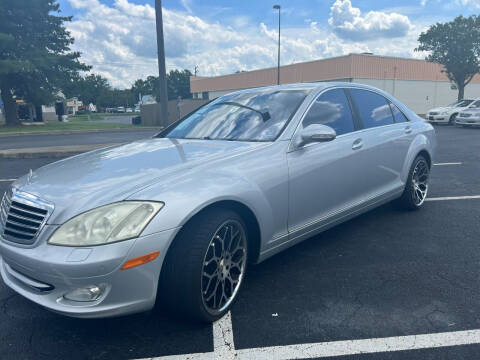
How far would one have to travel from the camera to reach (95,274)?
2.06 meters

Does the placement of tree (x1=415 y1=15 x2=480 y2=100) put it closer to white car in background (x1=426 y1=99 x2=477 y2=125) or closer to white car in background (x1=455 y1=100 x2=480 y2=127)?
white car in background (x1=426 y1=99 x2=477 y2=125)

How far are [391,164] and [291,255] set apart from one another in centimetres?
159

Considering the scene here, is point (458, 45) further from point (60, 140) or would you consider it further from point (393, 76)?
point (60, 140)

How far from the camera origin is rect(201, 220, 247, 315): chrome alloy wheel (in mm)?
2508

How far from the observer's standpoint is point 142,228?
2133 mm

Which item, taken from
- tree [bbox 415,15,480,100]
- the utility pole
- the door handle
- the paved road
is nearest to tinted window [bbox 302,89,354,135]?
the door handle

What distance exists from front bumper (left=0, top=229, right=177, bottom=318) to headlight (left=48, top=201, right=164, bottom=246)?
4 centimetres

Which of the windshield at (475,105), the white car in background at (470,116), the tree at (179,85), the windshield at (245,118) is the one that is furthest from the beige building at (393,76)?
the tree at (179,85)

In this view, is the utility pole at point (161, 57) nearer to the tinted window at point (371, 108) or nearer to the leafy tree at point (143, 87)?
the tinted window at point (371, 108)

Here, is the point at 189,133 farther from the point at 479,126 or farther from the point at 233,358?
the point at 479,126

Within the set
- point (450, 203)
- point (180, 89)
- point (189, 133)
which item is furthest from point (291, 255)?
point (180, 89)

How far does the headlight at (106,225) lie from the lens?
2.11 m

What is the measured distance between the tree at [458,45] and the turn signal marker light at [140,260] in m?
32.1

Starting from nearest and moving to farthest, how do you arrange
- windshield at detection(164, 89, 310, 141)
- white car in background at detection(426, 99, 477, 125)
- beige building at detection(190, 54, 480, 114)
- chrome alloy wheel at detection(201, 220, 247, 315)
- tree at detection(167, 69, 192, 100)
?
chrome alloy wheel at detection(201, 220, 247, 315), windshield at detection(164, 89, 310, 141), white car in background at detection(426, 99, 477, 125), beige building at detection(190, 54, 480, 114), tree at detection(167, 69, 192, 100)
